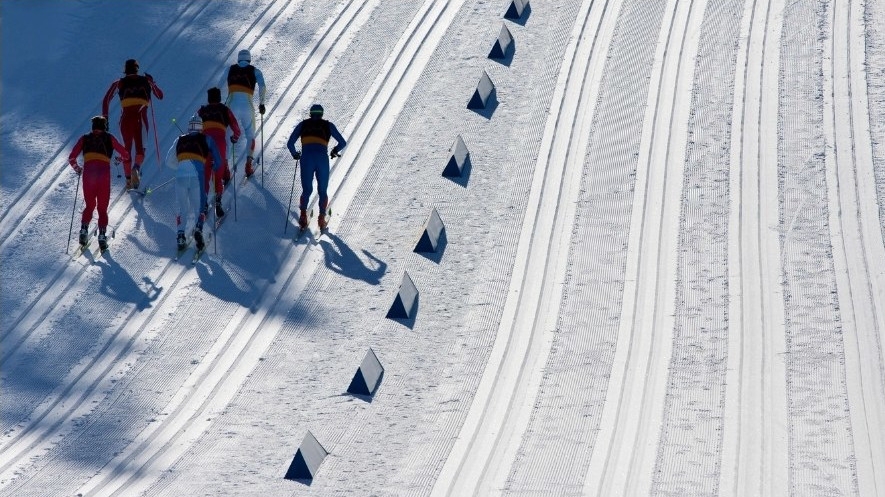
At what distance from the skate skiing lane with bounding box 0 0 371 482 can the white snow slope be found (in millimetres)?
28

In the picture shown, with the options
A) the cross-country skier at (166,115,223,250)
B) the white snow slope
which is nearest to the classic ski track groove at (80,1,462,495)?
the white snow slope

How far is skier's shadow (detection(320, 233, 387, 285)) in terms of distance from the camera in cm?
1469

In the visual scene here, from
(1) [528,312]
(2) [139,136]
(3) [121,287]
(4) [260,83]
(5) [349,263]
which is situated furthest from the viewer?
(4) [260,83]

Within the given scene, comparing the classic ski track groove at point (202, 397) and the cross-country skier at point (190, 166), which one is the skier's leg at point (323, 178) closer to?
the classic ski track groove at point (202, 397)

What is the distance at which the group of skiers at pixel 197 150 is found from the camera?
14.8 m

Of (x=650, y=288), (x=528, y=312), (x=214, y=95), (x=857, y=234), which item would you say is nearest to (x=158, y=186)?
(x=214, y=95)

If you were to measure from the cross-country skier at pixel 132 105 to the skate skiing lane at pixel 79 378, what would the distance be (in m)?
1.84

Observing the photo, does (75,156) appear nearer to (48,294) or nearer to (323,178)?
(48,294)

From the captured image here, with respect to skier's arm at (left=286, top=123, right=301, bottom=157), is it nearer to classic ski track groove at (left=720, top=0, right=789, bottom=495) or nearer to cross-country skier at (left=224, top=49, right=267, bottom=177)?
cross-country skier at (left=224, top=49, right=267, bottom=177)

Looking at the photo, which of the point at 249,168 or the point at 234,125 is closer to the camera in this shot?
the point at 234,125

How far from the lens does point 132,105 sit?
16156mm

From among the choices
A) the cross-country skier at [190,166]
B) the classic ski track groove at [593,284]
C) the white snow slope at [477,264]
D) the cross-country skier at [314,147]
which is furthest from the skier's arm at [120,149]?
the classic ski track groove at [593,284]

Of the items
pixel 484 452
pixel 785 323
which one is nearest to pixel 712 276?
pixel 785 323

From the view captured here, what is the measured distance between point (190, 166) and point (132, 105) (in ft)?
6.23
